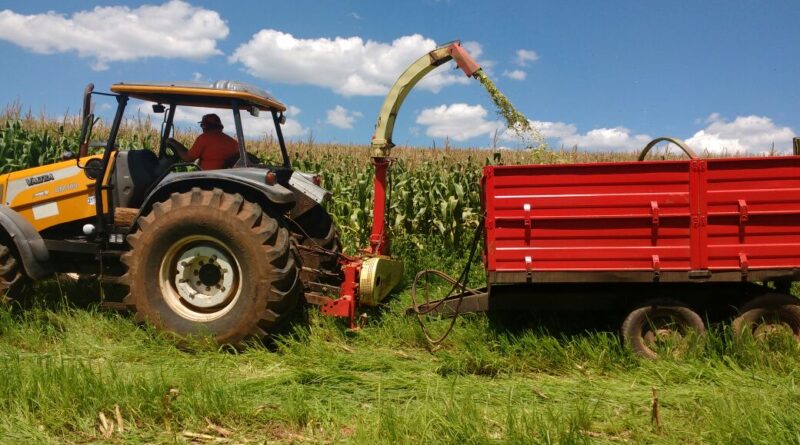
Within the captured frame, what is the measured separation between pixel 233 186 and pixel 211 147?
70 cm

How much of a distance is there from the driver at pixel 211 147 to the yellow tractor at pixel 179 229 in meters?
0.18

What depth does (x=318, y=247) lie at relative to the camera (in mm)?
5398

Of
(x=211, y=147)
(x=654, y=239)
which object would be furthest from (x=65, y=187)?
(x=654, y=239)

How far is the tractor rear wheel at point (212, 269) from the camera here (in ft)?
15.1

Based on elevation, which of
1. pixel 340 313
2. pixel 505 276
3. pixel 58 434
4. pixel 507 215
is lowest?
pixel 58 434

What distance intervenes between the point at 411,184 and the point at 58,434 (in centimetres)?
529

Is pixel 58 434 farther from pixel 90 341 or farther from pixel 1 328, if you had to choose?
pixel 1 328

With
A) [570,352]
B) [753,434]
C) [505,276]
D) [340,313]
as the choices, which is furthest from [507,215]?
[753,434]

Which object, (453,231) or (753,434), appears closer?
(753,434)

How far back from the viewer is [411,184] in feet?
25.7

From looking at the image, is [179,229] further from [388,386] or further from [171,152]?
[388,386]

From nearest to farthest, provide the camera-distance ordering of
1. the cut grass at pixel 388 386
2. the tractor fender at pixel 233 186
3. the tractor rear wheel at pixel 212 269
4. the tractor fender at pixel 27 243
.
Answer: the cut grass at pixel 388 386 → the tractor rear wheel at pixel 212 269 → the tractor fender at pixel 233 186 → the tractor fender at pixel 27 243

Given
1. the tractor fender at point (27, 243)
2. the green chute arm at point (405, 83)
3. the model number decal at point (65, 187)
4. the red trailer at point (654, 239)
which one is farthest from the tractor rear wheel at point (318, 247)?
the tractor fender at point (27, 243)

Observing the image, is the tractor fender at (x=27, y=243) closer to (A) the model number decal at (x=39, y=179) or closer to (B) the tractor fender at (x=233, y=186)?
(A) the model number decal at (x=39, y=179)
